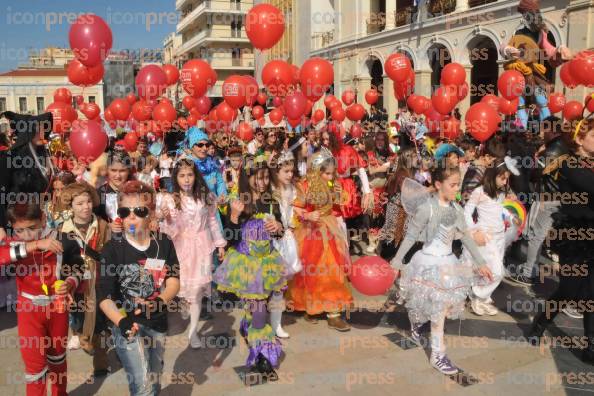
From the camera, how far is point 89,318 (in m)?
4.05

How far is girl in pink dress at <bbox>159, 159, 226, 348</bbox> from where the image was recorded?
4.50m

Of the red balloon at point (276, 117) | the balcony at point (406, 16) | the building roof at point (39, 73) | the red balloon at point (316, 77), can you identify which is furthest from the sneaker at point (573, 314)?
the building roof at point (39, 73)

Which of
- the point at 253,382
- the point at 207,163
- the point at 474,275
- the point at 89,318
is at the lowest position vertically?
the point at 253,382

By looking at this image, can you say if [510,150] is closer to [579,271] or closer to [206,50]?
[579,271]

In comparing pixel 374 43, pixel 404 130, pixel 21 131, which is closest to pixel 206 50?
pixel 374 43

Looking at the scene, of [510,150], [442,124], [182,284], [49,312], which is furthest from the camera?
[442,124]

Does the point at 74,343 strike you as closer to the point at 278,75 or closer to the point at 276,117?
the point at 278,75

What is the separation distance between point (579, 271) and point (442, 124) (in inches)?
210

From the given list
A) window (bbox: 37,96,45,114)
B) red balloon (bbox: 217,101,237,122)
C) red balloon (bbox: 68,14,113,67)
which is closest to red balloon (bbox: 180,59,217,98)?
red balloon (bbox: 217,101,237,122)

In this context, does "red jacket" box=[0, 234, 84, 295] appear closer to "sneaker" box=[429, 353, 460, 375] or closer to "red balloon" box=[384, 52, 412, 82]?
"sneaker" box=[429, 353, 460, 375]

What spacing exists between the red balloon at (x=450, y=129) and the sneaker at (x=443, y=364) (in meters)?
5.59

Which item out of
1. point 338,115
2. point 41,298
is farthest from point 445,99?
point 41,298

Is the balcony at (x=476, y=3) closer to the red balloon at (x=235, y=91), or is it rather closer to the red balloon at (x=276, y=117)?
the red balloon at (x=276, y=117)

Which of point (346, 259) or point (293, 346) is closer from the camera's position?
point (293, 346)
